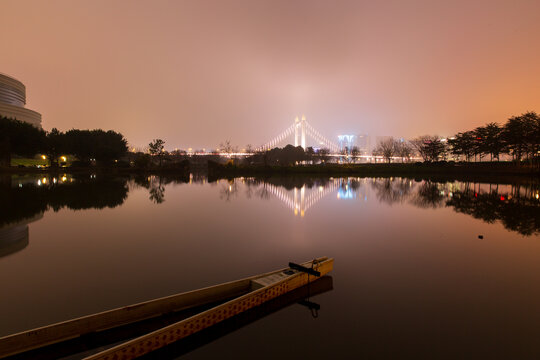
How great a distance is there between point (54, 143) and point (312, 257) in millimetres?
56389

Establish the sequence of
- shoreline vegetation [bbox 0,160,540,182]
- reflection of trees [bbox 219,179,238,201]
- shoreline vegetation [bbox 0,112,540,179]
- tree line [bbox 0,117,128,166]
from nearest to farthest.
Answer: reflection of trees [bbox 219,179,238,201], tree line [bbox 0,117,128,166], shoreline vegetation [bbox 0,112,540,179], shoreline vegetation [bbox 0,160,540,182]

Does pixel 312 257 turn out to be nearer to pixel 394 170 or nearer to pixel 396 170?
pixel 394 170

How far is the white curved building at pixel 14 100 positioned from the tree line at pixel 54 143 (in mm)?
26716

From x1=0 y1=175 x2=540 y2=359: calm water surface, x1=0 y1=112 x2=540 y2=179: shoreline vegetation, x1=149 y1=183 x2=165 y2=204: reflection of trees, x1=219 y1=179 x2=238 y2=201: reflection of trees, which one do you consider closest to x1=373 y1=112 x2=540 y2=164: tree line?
x1=0 y1=112 x2=540 y2=179: shoreline vegetation

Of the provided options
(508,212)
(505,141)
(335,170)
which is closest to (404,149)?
(505,141)

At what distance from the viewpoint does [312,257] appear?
7457 millimetres

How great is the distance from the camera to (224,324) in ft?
14.3

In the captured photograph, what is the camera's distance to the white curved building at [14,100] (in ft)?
236

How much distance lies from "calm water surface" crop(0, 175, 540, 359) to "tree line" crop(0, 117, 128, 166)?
39.6 m

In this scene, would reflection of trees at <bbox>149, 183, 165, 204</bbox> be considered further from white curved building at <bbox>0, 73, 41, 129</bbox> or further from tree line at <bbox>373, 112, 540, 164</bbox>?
white curved building at <bbox>0, 73, 41, 129</bbox>

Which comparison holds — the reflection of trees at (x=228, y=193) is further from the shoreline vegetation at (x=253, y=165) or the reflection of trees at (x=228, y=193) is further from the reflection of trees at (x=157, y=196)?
the shoreline vegetation at (x=253, y=165)

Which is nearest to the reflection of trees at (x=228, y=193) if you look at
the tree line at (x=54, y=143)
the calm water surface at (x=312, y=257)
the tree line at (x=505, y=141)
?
the calm water surface at (x=312, y=257)

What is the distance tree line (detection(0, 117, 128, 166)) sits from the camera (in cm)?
4274

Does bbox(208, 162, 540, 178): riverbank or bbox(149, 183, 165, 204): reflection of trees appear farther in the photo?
bbox(208, 162, 540, 178): riverbank
